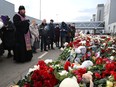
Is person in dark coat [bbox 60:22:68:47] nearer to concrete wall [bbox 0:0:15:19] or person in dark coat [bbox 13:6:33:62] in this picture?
person in dark coat [bbox 13:6:33:62]

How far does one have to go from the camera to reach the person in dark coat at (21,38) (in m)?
8.40

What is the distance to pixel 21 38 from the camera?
28.3 ft

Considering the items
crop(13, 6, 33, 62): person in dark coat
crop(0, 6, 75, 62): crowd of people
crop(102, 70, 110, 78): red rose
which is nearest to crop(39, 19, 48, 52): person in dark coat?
crop(0, 6, 75, 62): crowd of people

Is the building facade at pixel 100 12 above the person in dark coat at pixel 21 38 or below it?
above

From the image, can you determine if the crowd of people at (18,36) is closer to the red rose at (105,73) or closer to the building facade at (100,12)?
the red rose at (105,73)

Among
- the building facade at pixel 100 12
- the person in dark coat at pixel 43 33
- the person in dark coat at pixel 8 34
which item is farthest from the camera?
the building facade at pixel 100 12

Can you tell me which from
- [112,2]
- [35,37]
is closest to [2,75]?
[35,37]

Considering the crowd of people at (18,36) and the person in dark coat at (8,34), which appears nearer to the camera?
the crowd of people at (18,36)

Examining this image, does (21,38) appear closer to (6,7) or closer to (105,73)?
(105,73)

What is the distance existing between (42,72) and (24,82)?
399 mm

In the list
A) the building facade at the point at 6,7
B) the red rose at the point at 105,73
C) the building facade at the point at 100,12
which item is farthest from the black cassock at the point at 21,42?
the building facade at the point at 100,12

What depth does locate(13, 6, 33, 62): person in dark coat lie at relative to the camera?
27.6 feet

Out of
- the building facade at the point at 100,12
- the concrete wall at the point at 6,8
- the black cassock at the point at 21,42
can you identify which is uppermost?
the building facade at the point at 100,12

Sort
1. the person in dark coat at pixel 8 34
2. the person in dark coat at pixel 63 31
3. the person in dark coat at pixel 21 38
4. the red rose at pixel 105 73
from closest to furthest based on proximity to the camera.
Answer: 1. the red rose at pixel 105 73
2. the person in dark coat at pixel 21 38
3. the person in dark coat at pixel 8 34
4. the person in dark coat at pixel 63 31
